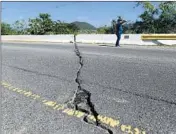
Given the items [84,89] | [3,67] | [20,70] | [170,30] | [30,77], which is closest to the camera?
[84,89]

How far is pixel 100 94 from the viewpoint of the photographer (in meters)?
4.68

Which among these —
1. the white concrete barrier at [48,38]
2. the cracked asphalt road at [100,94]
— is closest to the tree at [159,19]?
the white concrete barrier at [48,38]

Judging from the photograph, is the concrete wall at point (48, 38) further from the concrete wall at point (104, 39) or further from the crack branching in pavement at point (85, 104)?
the crack branching in pavement at point (85, 104)

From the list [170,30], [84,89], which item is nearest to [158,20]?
[170,30]

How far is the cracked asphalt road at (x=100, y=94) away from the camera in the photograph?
3.45 metres

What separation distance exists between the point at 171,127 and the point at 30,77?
12.2 ft

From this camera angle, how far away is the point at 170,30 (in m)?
23.8

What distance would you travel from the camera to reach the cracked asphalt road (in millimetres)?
3445

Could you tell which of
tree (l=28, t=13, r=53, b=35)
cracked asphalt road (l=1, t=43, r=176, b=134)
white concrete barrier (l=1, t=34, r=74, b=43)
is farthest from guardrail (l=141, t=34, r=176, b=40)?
tree (l=28, t=13, r=53, b=35)

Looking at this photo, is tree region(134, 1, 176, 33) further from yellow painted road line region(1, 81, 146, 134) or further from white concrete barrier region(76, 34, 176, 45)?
yellow painted road line region(1, 81, 146, 134)

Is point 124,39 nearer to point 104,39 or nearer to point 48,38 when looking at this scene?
point 104,39

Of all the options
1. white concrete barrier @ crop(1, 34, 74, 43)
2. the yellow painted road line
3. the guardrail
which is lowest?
the yellow painted road line

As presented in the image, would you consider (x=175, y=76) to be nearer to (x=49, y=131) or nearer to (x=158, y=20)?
(x=49, y=131)

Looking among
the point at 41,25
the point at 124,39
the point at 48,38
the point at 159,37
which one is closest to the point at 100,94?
the point at 159,37
